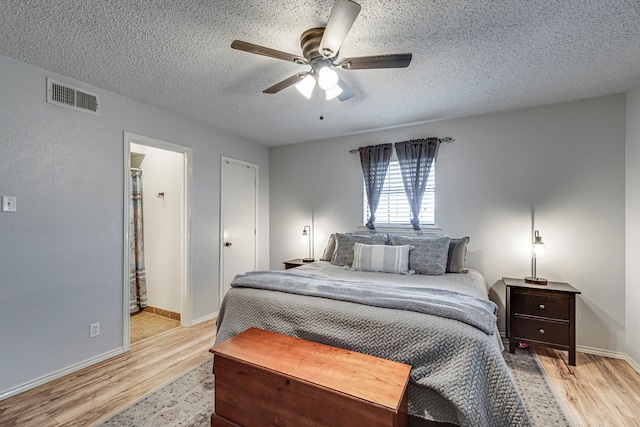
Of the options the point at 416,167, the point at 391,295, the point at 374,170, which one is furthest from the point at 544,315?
the point at 374,170

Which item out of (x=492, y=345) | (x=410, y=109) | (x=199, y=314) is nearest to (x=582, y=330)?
(x=492, y=345)

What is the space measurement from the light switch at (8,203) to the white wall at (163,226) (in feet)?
4.88

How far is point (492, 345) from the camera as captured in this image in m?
Result: 1.42

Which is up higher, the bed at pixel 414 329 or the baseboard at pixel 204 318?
the bed at pixel 414 329

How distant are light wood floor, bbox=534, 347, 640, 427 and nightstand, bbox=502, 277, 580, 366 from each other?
0.15 metres

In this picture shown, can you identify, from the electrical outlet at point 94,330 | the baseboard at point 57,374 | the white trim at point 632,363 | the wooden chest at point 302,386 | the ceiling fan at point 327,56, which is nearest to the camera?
the wooden chest at point 302,386

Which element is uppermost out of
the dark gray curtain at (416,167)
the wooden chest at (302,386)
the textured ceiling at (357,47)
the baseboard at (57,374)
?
the textured ceiling at (357,47)

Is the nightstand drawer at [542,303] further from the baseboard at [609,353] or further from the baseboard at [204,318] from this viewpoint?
the baseboard at [204,318]

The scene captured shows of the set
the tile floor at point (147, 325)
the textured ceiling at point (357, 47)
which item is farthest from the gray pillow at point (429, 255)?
the tile floor at point (147, 325)

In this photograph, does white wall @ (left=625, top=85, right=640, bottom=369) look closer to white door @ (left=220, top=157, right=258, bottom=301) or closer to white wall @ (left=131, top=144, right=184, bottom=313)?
white door @ (left=220, top=157, right=258, bottom=301)

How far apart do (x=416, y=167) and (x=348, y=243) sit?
1.24 meters

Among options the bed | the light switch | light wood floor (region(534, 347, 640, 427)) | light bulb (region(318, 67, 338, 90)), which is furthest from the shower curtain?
light wood floor (region(534, 347, 640, 427))

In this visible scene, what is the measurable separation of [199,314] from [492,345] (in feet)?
10.3

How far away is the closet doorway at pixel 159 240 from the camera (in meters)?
3.34
